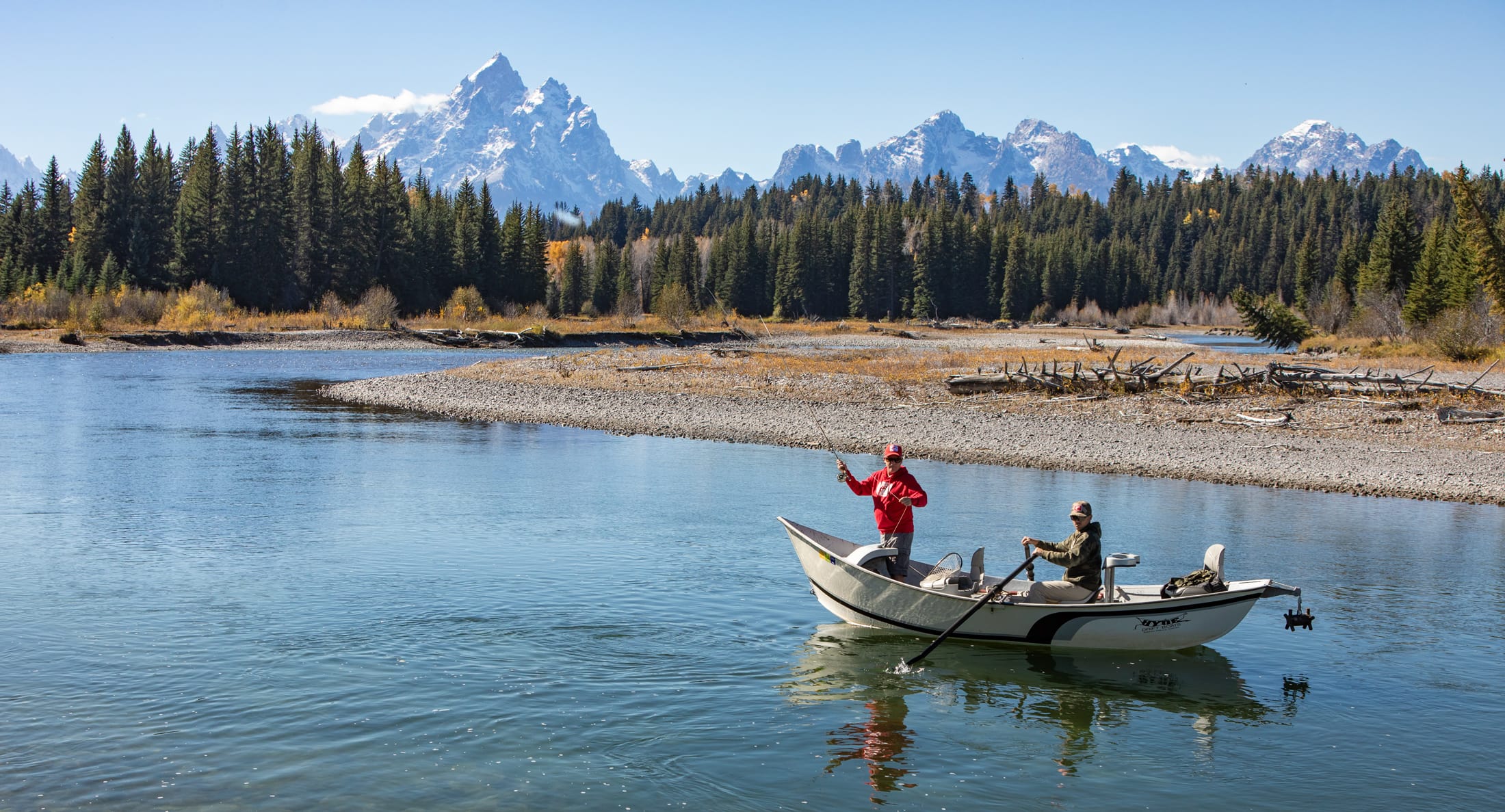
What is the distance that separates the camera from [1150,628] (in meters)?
13.7

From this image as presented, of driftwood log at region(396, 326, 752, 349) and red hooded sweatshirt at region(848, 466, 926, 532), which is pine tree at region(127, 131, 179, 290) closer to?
driftwood log at region(396, 326, 752, 349)

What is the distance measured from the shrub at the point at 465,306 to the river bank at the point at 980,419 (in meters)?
47.7

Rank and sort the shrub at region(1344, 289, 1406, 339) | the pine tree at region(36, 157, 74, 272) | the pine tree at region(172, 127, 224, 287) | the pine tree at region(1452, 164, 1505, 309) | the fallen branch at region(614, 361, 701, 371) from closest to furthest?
the fallen branch at region(614, 361, 701, 371) → the pine tree at region(1452, 164, 1505, 309) → the shrub at region(1344, 289, 1406, 339) → the pine tree at region(172, 127, 224, 287) → the pine tree at region(36, 157, 74, 272)

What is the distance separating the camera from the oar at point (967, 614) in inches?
531

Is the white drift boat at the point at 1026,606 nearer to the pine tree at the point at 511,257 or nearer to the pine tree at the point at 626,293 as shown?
the pine tree at the point at 626,293

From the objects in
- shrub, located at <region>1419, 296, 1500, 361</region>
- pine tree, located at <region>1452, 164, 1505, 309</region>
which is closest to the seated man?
shrub, located at <region>1419, 296, 1500, 361</region>

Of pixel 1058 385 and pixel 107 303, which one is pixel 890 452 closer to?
pixel 1058 385

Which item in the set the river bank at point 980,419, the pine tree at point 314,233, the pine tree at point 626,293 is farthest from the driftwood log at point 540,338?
the river bank at point 980,419

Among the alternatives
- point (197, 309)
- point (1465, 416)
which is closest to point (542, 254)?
point (197, 309)

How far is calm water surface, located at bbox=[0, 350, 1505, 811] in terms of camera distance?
1005 cm

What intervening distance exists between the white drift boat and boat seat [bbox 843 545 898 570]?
1cm

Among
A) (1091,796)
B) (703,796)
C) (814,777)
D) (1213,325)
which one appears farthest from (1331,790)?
(1213,325)

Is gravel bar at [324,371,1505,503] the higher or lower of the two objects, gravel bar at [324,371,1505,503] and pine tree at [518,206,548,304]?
the lower

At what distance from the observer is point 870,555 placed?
1460cm
